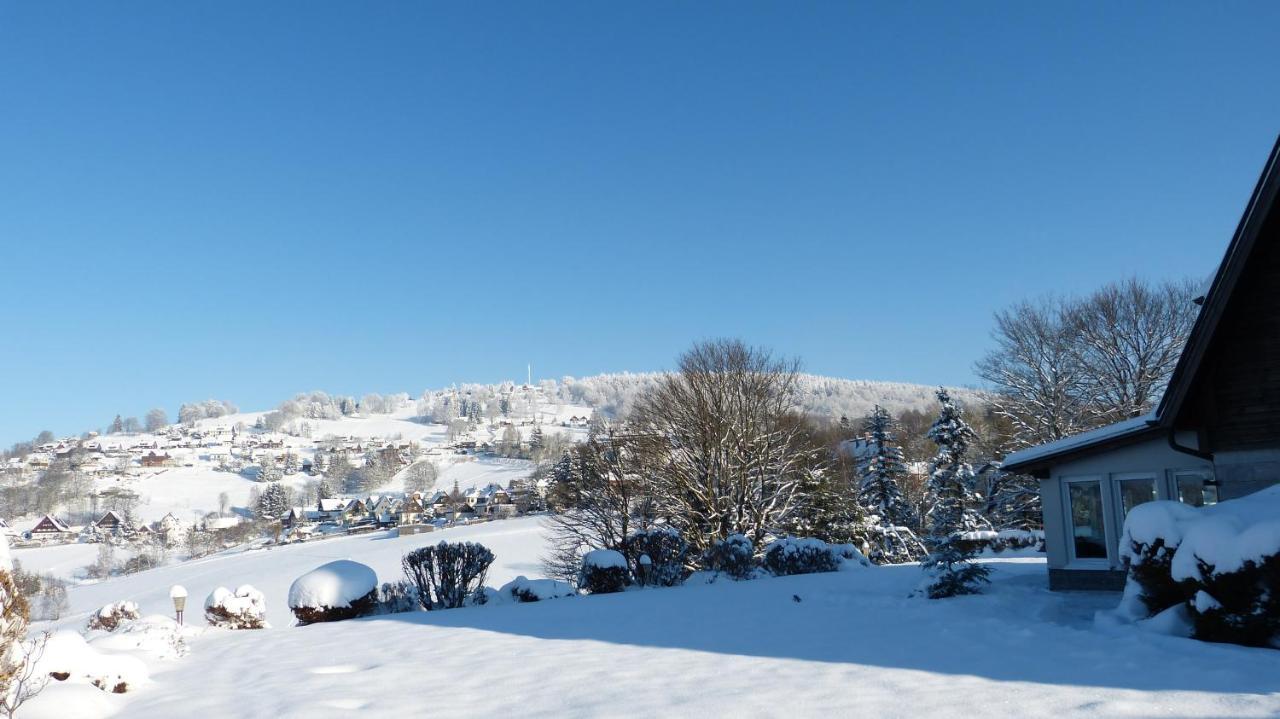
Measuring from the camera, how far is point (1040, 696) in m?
5.77

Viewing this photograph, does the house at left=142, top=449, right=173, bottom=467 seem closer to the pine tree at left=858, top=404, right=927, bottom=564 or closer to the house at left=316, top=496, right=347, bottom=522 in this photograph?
the house at left=316, top=496, right=347, bottom=522

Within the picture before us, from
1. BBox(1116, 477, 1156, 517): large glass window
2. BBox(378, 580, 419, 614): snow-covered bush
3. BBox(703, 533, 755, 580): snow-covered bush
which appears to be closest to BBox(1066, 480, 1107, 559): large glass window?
BBox(1116, 477, 1156, 517): large glass window

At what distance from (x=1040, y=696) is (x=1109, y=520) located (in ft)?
28.7

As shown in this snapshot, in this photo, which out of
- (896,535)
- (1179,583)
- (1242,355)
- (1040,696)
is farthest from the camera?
(896,535)

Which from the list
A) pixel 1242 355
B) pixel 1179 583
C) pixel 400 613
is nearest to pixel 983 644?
pixel 1179 583

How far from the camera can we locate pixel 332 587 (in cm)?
1392

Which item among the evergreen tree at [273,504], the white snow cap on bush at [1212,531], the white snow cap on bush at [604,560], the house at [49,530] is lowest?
the house at [49,530]

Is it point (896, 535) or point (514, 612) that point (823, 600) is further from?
point (896, 535)

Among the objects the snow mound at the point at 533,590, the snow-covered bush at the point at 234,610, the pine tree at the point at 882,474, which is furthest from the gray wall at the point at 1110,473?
the pine tree at the point at 882,474

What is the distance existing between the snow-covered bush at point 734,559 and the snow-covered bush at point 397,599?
22.6 feet

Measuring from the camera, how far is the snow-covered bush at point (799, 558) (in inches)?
737

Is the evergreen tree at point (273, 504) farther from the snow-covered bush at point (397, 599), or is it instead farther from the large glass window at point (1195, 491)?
the large glass window at point (1195, 491)

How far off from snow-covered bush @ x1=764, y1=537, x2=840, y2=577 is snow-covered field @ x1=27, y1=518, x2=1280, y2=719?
17.1 feet

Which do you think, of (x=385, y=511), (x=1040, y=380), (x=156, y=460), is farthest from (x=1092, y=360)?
(x=156, y=460)
